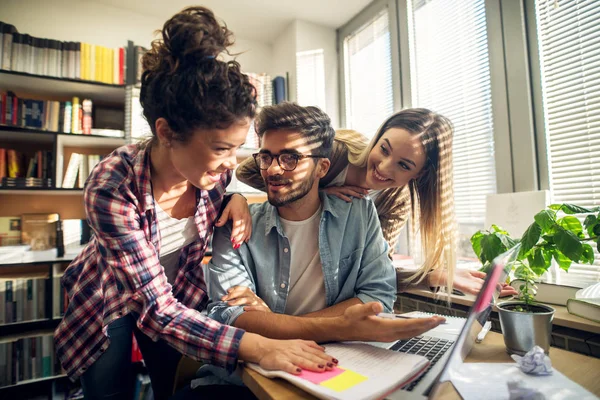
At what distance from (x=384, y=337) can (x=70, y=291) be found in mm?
1022

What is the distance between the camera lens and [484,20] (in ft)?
6.21

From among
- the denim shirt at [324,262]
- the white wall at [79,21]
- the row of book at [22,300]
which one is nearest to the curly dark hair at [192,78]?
the denim shirt at [324,262]

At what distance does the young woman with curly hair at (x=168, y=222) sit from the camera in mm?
857

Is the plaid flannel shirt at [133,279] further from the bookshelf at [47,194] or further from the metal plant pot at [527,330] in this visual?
the bookshelf at [47,194]

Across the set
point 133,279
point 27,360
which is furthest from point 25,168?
point 133,279

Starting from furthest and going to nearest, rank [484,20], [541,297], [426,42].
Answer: [426,42]
[484,20]
[541,297]

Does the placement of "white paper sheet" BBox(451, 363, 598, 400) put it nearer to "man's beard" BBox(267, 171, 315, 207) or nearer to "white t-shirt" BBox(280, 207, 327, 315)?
"white t-shirt" BBox(280, 207, 327, 315)

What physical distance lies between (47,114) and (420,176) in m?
2.28

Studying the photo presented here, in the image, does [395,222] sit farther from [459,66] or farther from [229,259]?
[459,66]

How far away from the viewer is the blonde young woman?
1408mm

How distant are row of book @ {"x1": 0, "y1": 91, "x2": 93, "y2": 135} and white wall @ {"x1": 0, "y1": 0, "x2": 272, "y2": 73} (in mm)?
599

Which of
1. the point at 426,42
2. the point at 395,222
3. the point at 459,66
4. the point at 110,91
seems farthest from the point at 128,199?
the point at 426,42

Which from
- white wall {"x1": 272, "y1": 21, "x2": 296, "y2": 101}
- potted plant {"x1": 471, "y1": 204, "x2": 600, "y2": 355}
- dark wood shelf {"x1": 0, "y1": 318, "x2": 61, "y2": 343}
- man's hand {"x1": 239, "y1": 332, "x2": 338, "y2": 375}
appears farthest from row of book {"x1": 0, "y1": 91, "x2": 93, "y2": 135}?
potted plant {"x1": 471, "y1": 204, "x2": 600, "y2": 355}

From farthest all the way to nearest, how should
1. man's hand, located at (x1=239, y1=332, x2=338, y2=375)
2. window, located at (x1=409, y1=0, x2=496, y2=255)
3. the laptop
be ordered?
window, located at (x1=409, y1=0, x2=496, y2=255) < man's hand, located at (x1=239, y1=332, x2=338, y2=375) < the laptop
